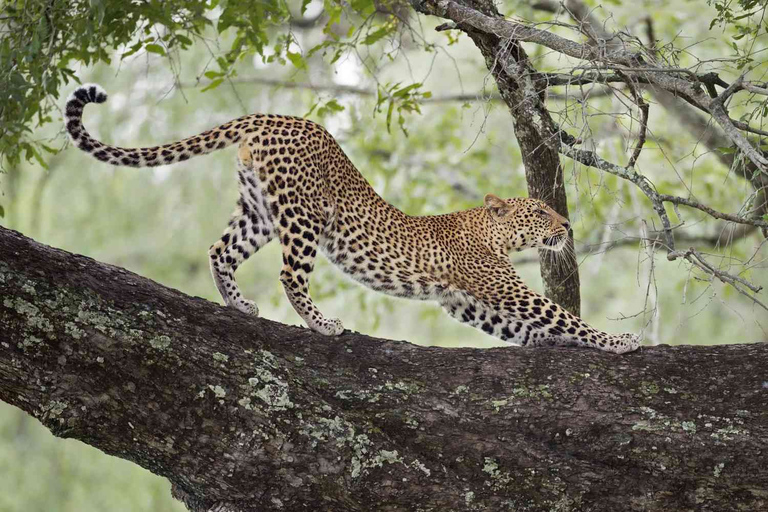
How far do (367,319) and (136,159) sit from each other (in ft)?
42.0

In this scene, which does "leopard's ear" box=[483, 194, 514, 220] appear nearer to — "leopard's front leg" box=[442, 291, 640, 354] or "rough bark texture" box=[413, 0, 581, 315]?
"rough bark texture" box=[413, 0, 581, 315]

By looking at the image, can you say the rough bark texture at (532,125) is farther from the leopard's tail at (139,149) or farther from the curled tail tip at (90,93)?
the curled tail tip at (90,93)

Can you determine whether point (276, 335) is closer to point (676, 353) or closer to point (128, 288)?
point (128, 288)

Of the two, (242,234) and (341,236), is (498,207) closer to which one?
(341,236)

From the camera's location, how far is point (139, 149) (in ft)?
19.7

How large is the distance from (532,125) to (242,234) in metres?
1.95

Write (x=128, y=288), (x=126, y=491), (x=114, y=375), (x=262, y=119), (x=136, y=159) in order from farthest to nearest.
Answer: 1. (x=126, y=491)
2. (x=262, y=119)
3. (x=136, y=159)
4. (x=128, y=288)
5. (x=114, y=375)

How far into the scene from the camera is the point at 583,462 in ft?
15.4

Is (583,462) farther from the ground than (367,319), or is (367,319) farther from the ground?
(367,319)

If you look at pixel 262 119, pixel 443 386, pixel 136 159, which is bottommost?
pixel 443 386

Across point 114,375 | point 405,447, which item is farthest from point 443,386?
point 114,375

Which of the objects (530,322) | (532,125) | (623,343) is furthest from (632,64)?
(530,322)

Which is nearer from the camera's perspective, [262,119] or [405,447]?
[405,447]

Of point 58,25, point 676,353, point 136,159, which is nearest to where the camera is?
point 676,353
